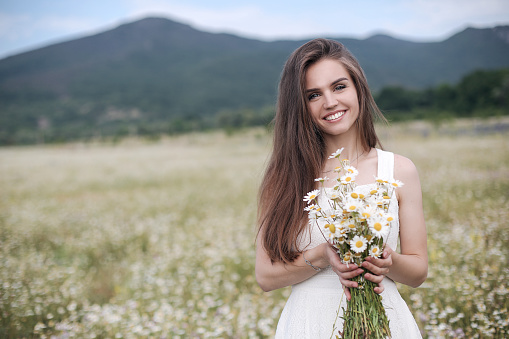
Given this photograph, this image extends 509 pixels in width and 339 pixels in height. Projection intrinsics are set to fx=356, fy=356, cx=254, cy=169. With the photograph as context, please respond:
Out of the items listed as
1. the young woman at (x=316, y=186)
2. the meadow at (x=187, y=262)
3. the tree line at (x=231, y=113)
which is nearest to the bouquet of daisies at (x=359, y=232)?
the young woman at (x=316, y=186)

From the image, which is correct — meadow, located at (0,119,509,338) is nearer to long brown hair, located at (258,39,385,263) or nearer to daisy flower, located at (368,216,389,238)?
long brown hair, located at (258,39,385,263)

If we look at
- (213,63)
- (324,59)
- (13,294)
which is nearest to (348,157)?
(324,59)

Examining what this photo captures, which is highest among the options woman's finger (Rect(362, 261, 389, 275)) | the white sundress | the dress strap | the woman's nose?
the woman's nose

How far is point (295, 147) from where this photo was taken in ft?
5.90

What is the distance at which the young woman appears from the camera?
162cm

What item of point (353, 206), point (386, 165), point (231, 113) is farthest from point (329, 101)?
point (231, 113)

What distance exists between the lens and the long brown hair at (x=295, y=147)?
5.57 ft

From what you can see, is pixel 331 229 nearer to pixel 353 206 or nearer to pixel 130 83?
pixel 353 206

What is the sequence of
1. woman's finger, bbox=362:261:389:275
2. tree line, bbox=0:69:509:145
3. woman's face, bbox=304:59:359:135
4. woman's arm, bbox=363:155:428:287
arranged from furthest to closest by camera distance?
tree line, bbox=0:69:509:145 → woman's face, bbox=304:59:359:135 → woman's arm, bbox=363:155:428:287 → woman's finger, bbox=362:261:389:275

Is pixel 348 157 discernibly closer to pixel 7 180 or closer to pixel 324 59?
pixel 324 59

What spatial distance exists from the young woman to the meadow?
420 millimetres

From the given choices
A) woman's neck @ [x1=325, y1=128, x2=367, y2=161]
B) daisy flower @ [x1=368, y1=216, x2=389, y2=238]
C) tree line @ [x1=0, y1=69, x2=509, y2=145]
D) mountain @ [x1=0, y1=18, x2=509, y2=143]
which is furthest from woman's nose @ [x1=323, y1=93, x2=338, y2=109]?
mountain @ [x1=0, y1=18, x2=509, y2=143]

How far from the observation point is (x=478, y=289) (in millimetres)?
2752

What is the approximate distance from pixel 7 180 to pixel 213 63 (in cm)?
12683
